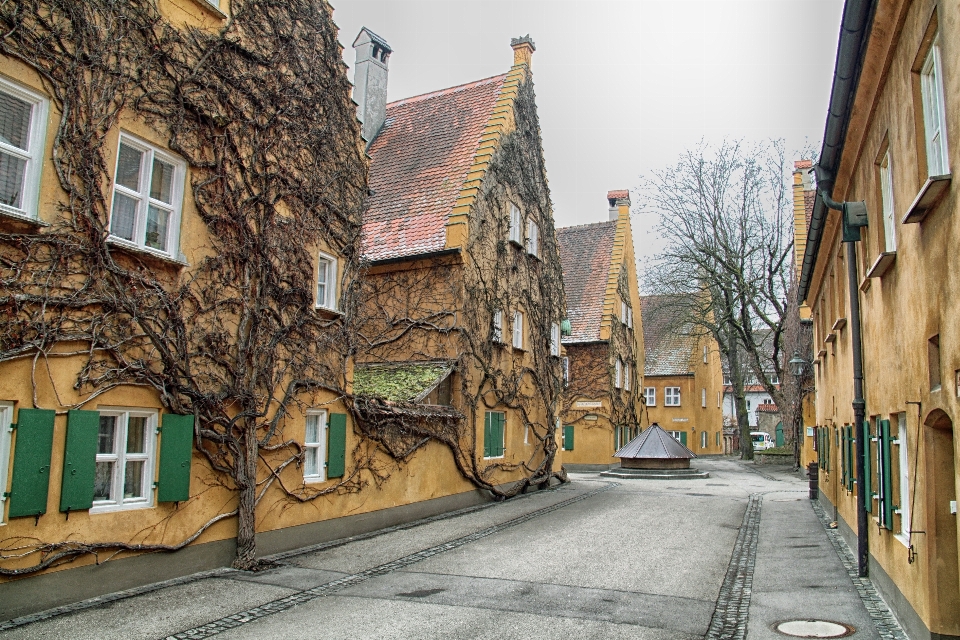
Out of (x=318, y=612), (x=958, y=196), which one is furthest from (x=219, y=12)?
(x=958, y=196)

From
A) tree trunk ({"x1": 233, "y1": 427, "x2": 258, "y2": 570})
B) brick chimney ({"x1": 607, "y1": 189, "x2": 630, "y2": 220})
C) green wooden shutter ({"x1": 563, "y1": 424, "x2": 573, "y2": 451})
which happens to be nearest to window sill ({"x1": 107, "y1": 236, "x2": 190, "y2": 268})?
tree trunk ({"x1": 233, "y1": 427, "x2": 258, "y2": 570})

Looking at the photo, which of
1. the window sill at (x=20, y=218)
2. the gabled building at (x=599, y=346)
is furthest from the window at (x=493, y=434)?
the window sill at (x=20, y=218)

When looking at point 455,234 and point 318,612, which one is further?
point 455,234

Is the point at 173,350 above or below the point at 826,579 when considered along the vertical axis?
above

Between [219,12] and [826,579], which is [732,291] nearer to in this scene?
[826,579]

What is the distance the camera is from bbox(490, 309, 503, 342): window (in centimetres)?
2008

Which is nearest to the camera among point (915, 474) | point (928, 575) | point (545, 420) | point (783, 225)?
point (928, 575)

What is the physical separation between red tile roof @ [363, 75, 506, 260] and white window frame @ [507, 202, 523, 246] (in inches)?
90.4

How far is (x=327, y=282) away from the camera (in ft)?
44.4

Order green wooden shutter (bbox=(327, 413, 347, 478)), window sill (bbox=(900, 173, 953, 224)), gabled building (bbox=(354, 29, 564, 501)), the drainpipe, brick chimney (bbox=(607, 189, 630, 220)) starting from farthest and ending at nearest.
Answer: brick chimney (bbox=(607, 189, 630, 220)) < gabled building (bbox=(354, 29, 564, 501)) < green wooden shutter (bbox=(327, 413, 347, 478)) < the drainpipe < window sill (bbox=(900, 173, 953, 224))

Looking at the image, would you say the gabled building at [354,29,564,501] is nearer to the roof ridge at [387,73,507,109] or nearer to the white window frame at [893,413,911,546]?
the roof ridge at [387,73,507,109]

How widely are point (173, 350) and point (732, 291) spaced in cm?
3084

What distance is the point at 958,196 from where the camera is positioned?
5289 mm

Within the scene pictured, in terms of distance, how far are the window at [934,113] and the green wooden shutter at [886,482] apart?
338 cm
